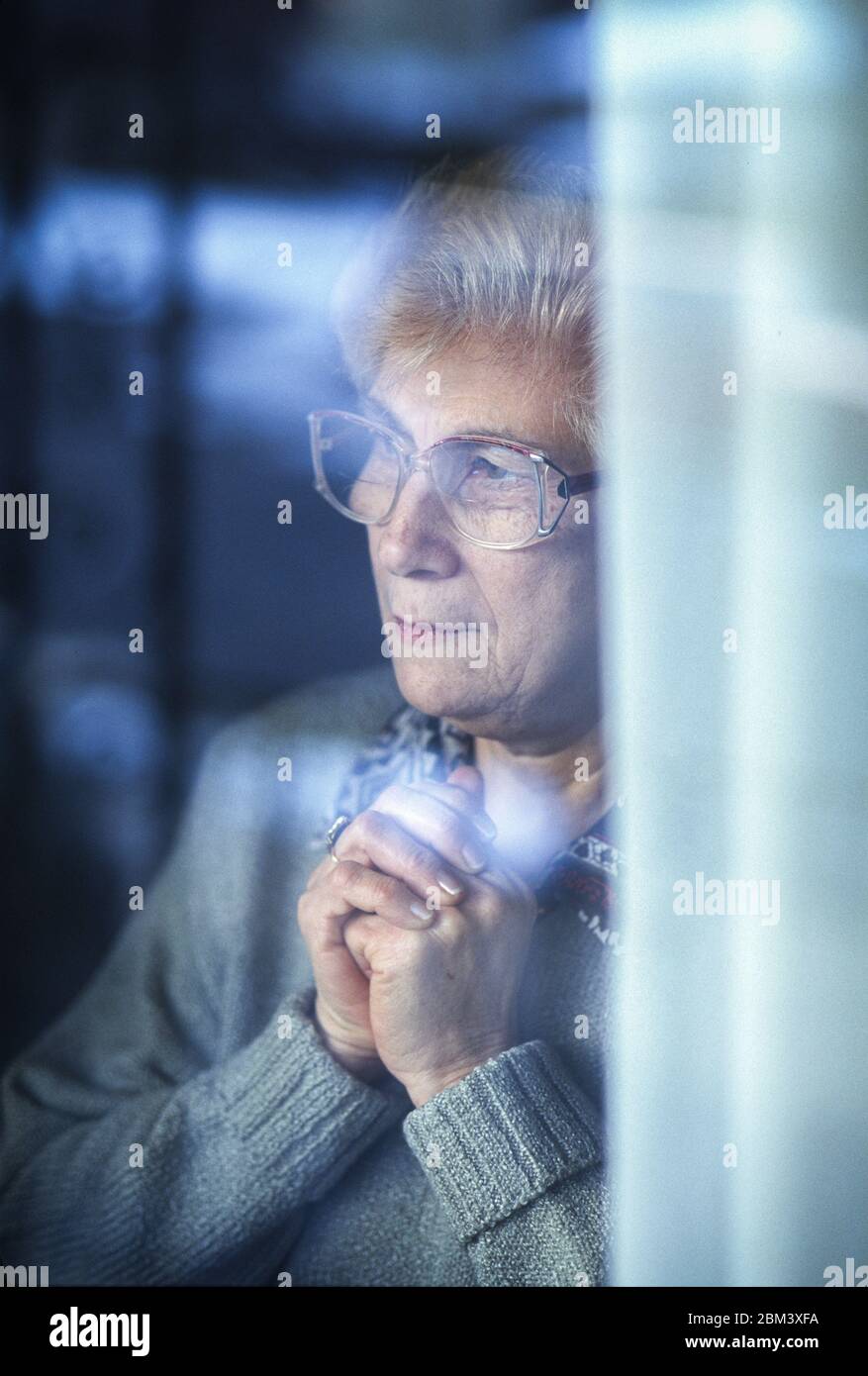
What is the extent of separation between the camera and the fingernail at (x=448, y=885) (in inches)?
38.6

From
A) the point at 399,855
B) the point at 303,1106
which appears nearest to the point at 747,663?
the point at 399,855

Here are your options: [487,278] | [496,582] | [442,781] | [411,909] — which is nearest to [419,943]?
[411,909]

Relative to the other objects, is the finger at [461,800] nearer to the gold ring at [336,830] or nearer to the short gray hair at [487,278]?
the gold ring at [336,830]

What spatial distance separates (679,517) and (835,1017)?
428 millimetres

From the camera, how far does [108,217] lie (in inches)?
40.6

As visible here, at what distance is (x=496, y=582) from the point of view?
0.98m

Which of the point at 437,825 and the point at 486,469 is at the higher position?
the point at 486,469

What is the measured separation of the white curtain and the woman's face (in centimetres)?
4

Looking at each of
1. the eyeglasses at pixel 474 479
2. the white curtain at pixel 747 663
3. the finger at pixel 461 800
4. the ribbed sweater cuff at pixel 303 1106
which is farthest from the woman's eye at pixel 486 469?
the ribbed sweater cuff at pixel 303 1106

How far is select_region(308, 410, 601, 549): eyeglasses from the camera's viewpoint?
0.96 meters

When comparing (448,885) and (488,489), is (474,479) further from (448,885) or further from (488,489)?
(448,885)

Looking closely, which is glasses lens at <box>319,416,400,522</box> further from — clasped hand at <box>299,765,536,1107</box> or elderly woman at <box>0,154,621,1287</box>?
clasped hand at <box>299,765,536,1107</box>

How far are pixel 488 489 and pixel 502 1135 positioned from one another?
50cm

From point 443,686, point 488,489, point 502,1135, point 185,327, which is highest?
point 185,327
